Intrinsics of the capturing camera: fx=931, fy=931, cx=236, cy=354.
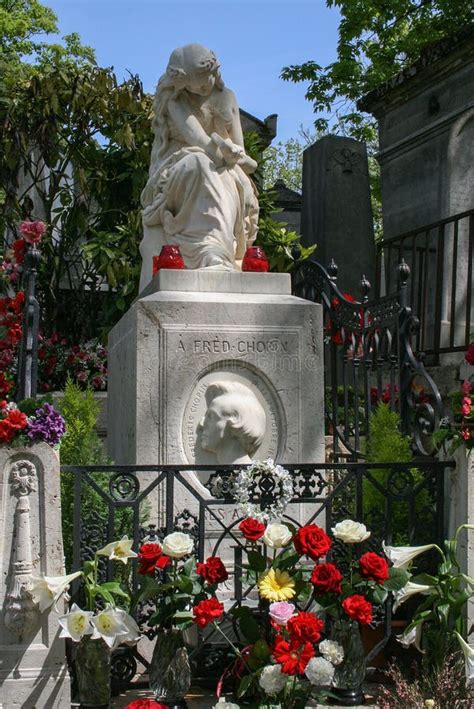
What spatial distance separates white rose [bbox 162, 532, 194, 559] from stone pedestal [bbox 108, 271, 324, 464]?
5.70 ft

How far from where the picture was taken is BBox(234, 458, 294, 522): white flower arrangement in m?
4.49

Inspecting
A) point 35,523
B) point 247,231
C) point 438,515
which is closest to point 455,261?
point 247,231

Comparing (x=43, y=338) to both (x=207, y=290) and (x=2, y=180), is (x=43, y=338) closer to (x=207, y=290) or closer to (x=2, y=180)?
(x=2, y=180)

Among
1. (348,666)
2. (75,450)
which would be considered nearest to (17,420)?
(348,666)

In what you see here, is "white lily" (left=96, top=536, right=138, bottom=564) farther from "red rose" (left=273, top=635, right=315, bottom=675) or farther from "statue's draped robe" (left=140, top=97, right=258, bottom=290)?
"statue's draped robe" (left=140, top=97, right=258, bottom=290)

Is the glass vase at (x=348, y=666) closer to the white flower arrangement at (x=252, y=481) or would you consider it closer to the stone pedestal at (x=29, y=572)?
the white flower arrangement at (x=252, y=481)

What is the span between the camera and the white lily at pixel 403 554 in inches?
176

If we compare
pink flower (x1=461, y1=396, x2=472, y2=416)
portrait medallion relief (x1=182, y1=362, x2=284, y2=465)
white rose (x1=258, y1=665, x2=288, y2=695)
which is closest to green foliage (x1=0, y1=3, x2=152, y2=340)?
portrait medallion relief (x1=182, y1=362, x2=284, y2=465)

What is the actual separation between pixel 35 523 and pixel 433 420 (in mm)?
2584

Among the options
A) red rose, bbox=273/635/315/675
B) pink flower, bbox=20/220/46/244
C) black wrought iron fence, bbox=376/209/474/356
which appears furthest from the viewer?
black wrought iron fence, bbox=376/209/474/356

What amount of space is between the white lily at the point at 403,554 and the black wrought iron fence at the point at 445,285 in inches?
192

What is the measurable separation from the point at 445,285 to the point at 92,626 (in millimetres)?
7691

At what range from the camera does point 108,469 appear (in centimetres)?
455

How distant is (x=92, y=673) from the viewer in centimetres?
416
